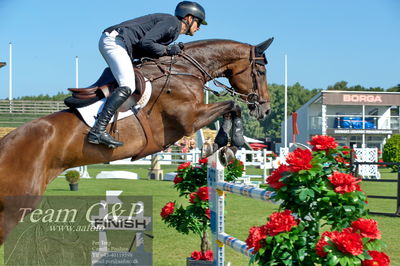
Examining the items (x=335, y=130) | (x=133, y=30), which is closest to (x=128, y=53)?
(x=133, y=30)

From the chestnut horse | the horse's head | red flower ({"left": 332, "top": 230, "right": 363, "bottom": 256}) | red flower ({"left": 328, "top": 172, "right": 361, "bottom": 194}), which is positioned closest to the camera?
red flower ({"left": 332, "top": 230, "right": 363, "bottom": 256})

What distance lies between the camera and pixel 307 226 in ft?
9.62

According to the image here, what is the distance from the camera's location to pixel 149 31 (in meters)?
4.77

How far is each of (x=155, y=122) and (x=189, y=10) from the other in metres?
1.10

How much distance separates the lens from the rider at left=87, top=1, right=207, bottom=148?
15.1ft

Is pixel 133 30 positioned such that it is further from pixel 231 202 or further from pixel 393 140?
pixel 393 140

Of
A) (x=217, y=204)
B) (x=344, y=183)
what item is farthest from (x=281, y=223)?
(x=217, y=204)

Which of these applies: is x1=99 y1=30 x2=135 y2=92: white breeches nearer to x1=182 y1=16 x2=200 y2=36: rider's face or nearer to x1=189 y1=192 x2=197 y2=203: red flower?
x1=182 y1=16 x2=200 y2=36: rider's face

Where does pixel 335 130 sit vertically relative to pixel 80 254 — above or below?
above

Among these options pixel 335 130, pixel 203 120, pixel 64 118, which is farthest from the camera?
pixel 335 130

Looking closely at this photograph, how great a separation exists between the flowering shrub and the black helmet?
2.45 meters

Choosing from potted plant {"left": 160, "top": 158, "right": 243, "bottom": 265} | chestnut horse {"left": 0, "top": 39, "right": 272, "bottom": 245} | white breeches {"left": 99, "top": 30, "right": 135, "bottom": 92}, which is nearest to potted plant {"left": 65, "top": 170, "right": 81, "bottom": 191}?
potted plant {"left": 160, "top": 158, "right": 243, "bottom": 265}

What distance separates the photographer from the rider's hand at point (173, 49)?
201 inches

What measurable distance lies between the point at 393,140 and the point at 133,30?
1108 inches
